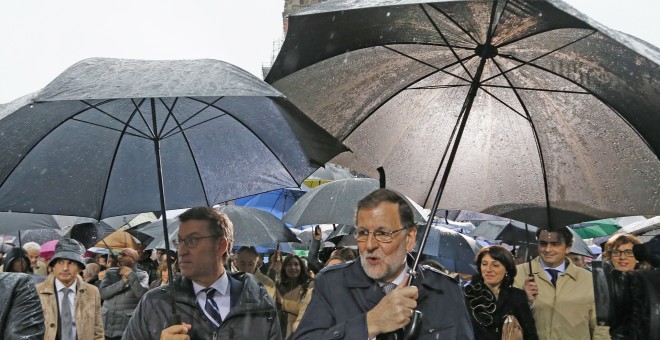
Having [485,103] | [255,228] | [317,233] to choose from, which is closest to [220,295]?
[485,103]

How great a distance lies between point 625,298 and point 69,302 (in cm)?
699

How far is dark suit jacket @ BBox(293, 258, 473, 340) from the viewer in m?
3.89

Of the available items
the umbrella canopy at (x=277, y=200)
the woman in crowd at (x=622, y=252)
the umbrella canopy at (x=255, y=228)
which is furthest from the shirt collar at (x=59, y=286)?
the umbrella canopy at (x=277, y=200)

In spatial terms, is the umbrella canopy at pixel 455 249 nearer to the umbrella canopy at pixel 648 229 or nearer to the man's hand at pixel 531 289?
the umbrella canopy at pixel 648 229

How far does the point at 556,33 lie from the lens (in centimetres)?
455

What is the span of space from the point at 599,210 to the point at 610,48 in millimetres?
1468

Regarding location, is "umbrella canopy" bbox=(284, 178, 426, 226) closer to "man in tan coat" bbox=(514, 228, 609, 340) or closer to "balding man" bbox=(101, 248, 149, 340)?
"balding man" bbox=(101, 248, 149, 340)

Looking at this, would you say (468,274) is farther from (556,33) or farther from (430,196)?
(556,33)

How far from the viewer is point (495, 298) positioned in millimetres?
7195

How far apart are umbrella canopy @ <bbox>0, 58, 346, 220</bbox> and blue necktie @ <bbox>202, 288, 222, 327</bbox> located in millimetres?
A: 648

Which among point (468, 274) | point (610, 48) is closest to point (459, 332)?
point (610, 48)

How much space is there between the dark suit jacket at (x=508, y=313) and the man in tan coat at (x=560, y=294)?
1.28 ft

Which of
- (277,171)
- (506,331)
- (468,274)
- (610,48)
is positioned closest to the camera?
(610,48)

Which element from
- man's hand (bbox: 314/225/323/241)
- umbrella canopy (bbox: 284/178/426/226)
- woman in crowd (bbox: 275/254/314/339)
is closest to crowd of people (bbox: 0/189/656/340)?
umbrella canopy (bbox: 284/178/426/226)
